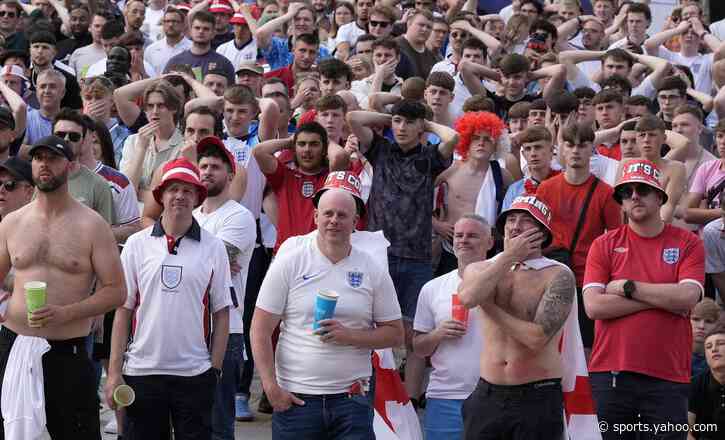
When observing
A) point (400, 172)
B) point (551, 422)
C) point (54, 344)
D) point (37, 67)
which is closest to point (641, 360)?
point (551, 422)

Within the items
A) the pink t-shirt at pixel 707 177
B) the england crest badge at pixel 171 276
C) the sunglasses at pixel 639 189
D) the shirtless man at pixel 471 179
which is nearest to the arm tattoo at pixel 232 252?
the england crest badge at pixel 171 276

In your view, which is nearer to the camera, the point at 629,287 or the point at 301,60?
the point at 629,287

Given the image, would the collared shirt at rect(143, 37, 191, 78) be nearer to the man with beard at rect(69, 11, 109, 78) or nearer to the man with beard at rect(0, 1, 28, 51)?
the man with beard at rect(69, 11, 109, 78)

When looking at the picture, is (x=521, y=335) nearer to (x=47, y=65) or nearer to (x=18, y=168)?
(x=18, y=168)

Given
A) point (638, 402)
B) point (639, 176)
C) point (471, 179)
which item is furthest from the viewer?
point (471, 179)

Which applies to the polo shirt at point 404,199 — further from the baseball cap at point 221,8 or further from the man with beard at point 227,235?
the baseball cap at point 221,8

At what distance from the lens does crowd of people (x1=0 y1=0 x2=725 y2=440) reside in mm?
7680

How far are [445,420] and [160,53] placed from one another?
8.34 metres

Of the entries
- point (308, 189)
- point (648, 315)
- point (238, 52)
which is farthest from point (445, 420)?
point (238, 52)

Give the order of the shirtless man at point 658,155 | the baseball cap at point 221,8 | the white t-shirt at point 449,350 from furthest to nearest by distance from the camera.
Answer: the baseball cap at point 221,8
the shirtless man at point 658,155
the white t-shirt at point 449,350

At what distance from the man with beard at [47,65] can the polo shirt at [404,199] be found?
4.44 m

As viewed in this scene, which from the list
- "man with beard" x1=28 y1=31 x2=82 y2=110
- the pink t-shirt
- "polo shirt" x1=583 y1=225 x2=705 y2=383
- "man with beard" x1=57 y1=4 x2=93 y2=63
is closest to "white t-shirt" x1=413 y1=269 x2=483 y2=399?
"polo shirt" x1=583 y1=225 x2=705 y2=383

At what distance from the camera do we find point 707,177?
1155cm

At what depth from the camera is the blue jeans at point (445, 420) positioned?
28.3ft
